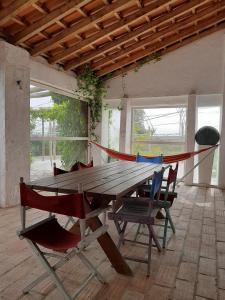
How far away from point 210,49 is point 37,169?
14.3 feet

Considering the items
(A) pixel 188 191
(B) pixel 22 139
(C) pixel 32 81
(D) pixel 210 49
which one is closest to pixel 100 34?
(C) pixel 32 81

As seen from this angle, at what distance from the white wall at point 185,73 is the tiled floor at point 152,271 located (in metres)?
3.47

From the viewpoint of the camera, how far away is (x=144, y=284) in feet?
5.74

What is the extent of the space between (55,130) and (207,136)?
3.13m

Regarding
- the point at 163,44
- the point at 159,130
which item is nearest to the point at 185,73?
the point at 163,44

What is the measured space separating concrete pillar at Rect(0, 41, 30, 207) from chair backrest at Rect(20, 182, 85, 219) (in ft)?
7.41

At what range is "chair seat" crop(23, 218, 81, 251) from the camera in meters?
1.45

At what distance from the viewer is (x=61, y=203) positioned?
1.35 metres

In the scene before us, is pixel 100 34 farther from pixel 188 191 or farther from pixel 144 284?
pixel 144 284

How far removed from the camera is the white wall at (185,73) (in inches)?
205

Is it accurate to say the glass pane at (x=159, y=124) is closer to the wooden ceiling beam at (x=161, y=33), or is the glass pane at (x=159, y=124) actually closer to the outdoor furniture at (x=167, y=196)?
the wooden ceiling beam at (x=161, y=33)

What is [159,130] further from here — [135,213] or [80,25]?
[135,213]

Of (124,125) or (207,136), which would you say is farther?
(124,125)

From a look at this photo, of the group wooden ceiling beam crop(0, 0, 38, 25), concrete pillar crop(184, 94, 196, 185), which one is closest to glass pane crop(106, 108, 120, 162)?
concrete pillar crop(184, 94, 196, 185)
